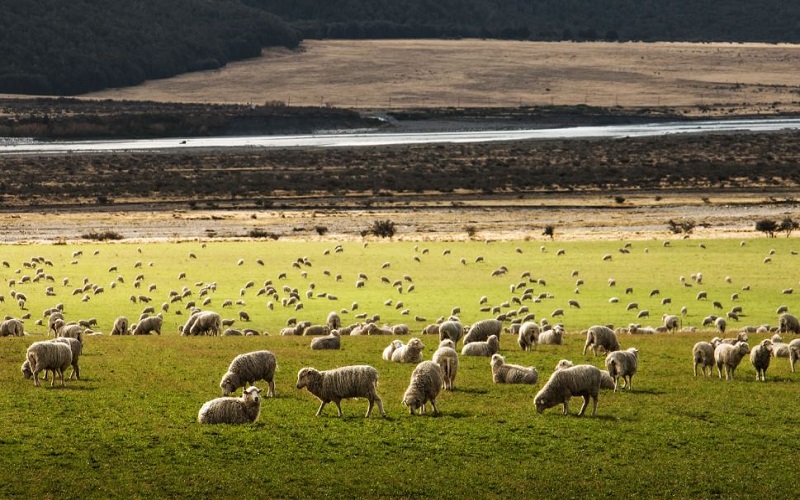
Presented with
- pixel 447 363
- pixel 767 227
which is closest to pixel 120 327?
pixel 447 363

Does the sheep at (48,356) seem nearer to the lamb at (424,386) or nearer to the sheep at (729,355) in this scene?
the lamb at (424,386)

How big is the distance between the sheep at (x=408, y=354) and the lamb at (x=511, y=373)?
67.6 inches

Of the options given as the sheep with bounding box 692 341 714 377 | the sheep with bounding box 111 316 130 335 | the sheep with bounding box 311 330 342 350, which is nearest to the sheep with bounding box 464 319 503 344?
the sheep with bounding box 311 330 342 350

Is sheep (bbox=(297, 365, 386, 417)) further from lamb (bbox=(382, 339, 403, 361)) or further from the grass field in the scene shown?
lamb (bbox=(382, 339, 403, 361))

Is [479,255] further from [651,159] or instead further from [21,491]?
[651,159]

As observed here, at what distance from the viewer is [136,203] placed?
64500 millimetres

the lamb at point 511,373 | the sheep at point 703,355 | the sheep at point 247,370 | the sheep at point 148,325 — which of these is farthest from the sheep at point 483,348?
the sheep at point 148,325

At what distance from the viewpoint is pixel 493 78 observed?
554ft

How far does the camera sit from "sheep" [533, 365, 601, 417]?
18.5 m

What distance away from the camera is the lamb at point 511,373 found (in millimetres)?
21203

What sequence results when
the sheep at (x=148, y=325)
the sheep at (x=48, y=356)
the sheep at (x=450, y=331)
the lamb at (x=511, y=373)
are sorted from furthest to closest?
the sheep at (x=148, y=325) → the sheep at (x=450, y=331) → the lamb at (x=511, y=373) → the sheep at (x=48, y=356)

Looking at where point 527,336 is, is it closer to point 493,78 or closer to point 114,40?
point 493,78

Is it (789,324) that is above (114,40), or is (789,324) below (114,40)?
below

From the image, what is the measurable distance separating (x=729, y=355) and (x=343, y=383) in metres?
7.21
